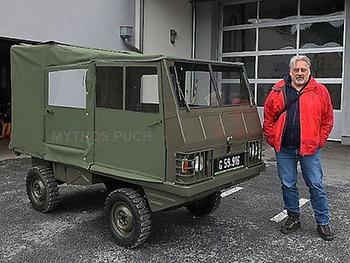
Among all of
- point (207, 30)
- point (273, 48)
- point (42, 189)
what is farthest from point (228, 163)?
point (207, 30)

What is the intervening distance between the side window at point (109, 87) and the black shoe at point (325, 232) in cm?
244

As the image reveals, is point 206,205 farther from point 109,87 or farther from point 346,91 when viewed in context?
point 346,91

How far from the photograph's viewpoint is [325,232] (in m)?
4.10

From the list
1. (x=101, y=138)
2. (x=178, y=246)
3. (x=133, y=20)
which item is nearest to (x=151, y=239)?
(x=178, y=246)

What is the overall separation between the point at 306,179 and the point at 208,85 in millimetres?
1424

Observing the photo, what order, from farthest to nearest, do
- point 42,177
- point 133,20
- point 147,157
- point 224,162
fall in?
1. point 133,20
2. point 42,177
3. point 224,162
4. point 147,157

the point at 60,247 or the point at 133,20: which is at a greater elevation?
the point at 133,20

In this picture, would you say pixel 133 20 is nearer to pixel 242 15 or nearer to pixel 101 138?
pixel 242 15

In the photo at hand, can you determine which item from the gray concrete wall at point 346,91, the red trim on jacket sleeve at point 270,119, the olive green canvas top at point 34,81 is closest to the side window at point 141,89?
the olive green canvas top at point 34,81

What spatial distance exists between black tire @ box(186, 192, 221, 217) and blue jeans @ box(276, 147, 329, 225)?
81 cm

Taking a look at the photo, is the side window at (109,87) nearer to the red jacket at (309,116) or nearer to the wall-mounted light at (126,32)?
the red jacket at (309,116)

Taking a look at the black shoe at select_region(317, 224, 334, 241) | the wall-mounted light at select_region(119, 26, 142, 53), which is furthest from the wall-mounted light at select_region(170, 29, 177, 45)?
the black shoe at select_region(317, 224, 334, 241)

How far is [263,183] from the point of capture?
655cm

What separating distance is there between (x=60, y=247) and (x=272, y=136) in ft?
8.03
